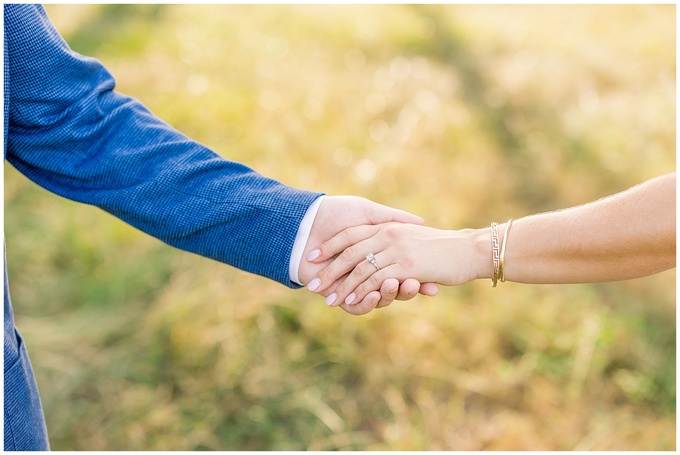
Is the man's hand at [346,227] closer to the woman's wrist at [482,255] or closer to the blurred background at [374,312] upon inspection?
the woman's wrist at [482,255]

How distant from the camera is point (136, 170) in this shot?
1.54 m

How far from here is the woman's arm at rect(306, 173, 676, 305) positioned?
1.36 metres

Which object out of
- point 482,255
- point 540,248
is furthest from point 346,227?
point 540,248

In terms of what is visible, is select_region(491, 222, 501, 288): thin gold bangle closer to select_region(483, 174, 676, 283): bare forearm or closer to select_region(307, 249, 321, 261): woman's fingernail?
select_region(483, 174, 676, 283): bare forearm

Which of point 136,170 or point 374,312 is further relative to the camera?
point 374,312

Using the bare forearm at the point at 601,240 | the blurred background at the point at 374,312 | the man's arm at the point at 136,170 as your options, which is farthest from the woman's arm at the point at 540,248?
the blurred background at the point at 374,312

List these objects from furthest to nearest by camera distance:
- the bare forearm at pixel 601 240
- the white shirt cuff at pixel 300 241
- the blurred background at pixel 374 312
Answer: the blurred background at pixel 374 312, the white shirt cuff at pixel 300 241, the bare forearm at pixel 601 240

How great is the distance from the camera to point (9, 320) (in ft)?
4.35

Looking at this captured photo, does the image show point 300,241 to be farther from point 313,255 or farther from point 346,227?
point 346,227

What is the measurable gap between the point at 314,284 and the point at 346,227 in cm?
17

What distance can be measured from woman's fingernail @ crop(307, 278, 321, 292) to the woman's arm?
0.04 ft

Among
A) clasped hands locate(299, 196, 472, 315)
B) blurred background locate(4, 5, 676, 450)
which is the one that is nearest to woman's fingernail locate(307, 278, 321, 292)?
clasped hands locate(299, 196, 472, 315)

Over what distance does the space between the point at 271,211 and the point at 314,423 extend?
1265 mm

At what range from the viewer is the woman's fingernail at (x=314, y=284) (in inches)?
66.6
